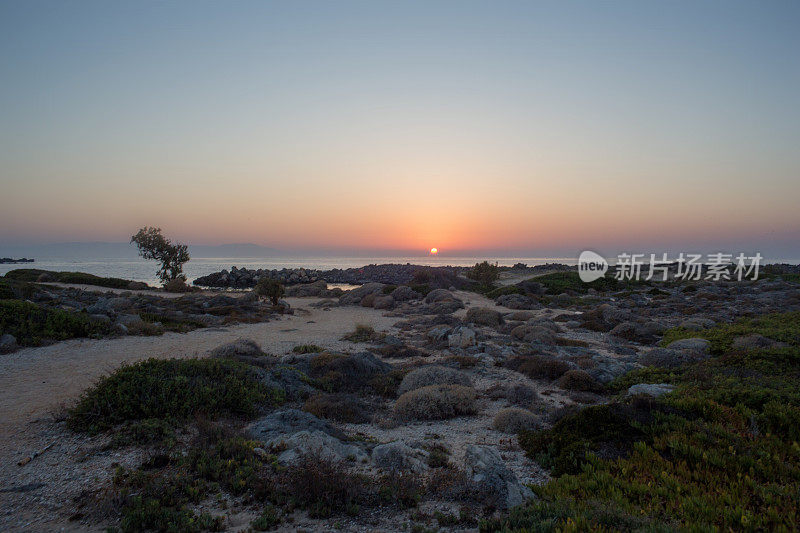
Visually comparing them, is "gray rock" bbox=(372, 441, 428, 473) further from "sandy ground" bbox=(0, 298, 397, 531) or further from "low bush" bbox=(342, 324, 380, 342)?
"low bush" bbox=(342, 324, 380, 342)

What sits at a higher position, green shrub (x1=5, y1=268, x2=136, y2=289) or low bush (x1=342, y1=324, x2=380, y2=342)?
low bush (x1=342, y1=324, x2=380, y2=342)

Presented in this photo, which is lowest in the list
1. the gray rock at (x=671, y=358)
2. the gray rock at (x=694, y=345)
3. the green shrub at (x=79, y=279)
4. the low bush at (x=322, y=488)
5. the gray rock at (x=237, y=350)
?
the green shrub at (x=79, y=279)

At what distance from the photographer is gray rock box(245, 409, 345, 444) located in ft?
24.7

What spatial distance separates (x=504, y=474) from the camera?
19.9 ft

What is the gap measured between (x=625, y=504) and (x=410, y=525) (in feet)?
8.71

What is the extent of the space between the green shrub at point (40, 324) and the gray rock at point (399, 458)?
15.7 metres

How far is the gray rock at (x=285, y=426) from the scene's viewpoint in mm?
7540

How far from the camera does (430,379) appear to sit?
37.3ft

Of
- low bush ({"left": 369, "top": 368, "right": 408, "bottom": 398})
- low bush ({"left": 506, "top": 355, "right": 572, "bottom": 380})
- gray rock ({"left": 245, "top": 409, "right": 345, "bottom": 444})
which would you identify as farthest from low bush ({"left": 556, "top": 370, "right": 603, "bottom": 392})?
gray rock ({"left": 245, "top": 409, "right": 345, "bottom": 444})

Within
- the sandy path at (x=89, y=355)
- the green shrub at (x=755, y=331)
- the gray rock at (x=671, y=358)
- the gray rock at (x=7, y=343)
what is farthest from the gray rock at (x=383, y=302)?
the gray rock at (x=7, y=343)

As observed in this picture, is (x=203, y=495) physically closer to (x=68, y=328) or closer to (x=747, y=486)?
(x=747, y=486)

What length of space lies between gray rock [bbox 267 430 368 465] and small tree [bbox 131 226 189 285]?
49758 mm

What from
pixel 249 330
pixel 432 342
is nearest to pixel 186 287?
pixel 249 330

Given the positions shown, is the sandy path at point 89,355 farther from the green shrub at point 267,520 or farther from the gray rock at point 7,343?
the green shrub at point 267,520
